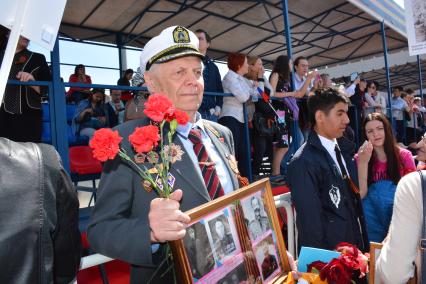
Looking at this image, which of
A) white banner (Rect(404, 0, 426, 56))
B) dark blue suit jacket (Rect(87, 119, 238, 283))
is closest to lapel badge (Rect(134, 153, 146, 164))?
dark blue suit jacket (Rect(87, 119, 238, 283))

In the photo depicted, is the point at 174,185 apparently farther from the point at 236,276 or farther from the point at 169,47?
the point at 169,47

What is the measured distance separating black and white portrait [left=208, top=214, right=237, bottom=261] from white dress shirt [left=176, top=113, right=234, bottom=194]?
26 centimetres

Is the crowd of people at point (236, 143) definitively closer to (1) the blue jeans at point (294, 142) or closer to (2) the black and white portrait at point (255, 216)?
(1) the blue jeans at point (294, 142)

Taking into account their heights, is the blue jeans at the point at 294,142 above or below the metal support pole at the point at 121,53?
below

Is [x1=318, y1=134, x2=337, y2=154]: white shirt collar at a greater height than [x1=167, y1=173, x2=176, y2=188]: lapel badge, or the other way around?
[x1=318, y1=134, x2=337, y2=154]: white shirt collar

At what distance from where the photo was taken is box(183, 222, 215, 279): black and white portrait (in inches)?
39.3

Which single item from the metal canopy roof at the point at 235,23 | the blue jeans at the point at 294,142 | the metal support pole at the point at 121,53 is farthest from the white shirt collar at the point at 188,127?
the metal support pole at the point at 121,53

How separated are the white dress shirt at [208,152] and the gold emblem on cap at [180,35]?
0.35m

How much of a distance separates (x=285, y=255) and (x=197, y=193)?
469 mm

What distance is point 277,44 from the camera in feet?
29.9

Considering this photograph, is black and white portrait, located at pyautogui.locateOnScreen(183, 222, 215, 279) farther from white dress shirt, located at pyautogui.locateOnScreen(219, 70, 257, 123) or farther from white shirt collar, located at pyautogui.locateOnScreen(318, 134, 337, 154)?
white dress shirt, located at pyautogui.locateOnScreen(219, 70, 257, 123)

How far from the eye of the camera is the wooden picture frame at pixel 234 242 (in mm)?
1003

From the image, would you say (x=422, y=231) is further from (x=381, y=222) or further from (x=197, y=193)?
(x=381, y=222)

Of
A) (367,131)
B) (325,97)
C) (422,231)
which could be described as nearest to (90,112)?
(325,97)
